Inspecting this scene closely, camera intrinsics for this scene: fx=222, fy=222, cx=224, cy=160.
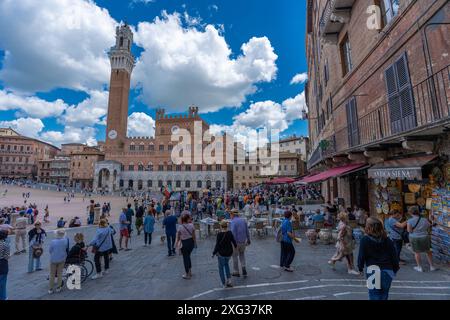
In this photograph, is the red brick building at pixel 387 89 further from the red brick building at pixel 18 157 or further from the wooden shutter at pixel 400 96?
the red brick building at pixel 18 157

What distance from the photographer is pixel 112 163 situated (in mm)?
60312

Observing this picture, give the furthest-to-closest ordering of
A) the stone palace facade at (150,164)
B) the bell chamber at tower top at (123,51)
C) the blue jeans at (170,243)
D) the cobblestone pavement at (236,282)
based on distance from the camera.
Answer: the bell chamber at tower top at (123,51) → the stone palace facade at (150,164) → the blue jeans at (170,243) → the cobblestone pavement at (236,282)

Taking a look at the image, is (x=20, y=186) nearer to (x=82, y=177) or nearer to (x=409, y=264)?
(x=82, y=177)

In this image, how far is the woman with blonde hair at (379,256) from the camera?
3.31 m

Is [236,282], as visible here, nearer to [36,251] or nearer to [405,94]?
[36,251]

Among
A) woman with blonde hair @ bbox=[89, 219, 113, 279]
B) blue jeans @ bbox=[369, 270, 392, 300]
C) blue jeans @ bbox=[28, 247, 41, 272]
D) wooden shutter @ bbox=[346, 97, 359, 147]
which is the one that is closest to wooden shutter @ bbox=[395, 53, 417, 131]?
wooden shutter @ bbox=[346, 97, 359, 147]

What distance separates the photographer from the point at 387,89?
7.82 metres

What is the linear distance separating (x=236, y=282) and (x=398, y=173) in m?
5.51

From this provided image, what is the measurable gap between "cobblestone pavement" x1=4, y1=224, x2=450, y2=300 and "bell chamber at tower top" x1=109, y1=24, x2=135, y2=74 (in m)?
73.8

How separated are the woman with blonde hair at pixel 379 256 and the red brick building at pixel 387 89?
3.08 m

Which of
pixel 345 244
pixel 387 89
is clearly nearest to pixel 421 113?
pixel 387 89
